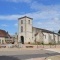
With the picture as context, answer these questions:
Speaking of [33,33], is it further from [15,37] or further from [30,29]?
[15,37]

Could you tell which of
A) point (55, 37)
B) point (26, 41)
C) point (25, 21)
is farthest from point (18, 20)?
point (55, 37)

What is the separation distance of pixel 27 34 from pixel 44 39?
21.6ft

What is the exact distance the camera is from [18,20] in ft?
228

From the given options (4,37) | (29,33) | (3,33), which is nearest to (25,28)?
(29,33)

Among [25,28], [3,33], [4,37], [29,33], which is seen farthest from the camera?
[3,33]

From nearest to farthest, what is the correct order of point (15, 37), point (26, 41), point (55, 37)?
point (26, 41) → point (15, 37) → point (55, 37)

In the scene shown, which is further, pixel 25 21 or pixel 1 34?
pixel 1 34

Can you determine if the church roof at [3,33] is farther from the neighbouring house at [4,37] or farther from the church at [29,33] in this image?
the church at [29,33]

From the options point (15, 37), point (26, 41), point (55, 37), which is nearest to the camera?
point (26, 41)

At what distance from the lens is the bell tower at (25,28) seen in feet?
221

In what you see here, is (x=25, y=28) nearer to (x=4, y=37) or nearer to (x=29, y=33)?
(x=29, y=33)

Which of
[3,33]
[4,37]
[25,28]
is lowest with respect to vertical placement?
[4,37]

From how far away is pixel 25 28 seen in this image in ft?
221

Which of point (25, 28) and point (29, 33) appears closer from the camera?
point (25, 28)
